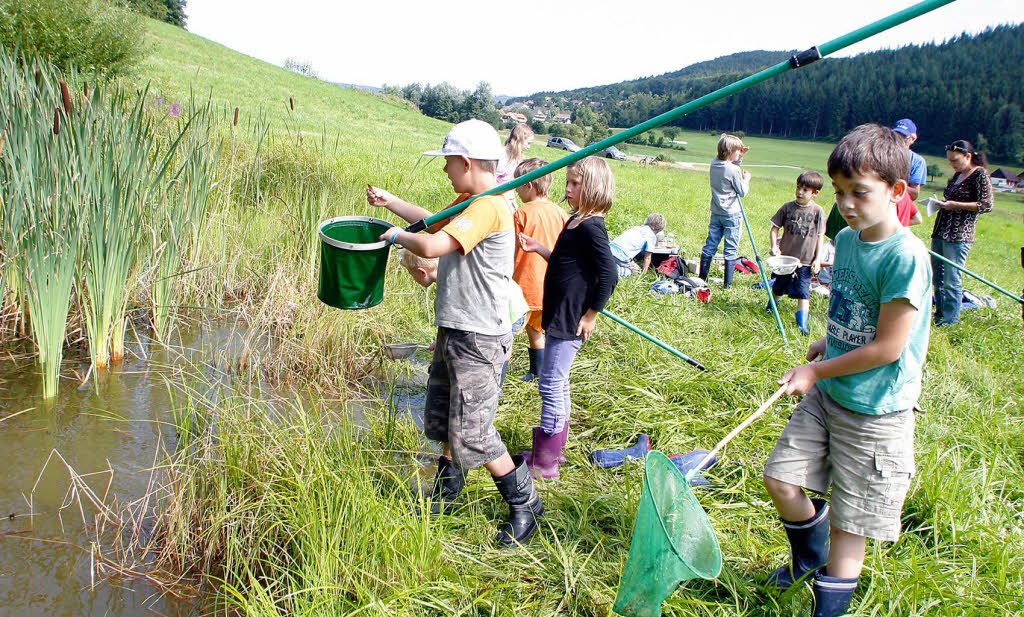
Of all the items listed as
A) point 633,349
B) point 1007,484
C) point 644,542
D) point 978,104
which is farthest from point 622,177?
point 978,104

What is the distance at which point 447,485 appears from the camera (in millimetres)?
2648

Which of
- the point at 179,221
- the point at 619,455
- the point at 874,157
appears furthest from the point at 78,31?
the point at 874,157

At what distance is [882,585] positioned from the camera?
219 cm

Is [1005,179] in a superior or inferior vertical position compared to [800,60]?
superior

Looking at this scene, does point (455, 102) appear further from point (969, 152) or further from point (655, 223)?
point (969, 152)

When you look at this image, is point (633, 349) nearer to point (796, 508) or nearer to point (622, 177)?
point (796, 508)

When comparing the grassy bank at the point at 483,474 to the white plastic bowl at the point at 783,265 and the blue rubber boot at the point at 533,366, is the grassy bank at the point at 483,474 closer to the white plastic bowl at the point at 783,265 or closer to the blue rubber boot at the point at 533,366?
the blue rubber boot at the point at 533,366

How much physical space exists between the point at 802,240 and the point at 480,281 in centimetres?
422

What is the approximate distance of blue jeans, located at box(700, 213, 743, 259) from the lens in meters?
6.69

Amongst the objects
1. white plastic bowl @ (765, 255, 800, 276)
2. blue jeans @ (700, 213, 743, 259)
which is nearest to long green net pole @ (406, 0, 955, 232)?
white plastic bowl @ (765, 255, 800, 276)

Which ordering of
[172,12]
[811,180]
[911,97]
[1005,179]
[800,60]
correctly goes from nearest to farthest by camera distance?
1. [800,60]
2. [811,180]
3. [1005,179]
4. [911,97]
5. [172,12]

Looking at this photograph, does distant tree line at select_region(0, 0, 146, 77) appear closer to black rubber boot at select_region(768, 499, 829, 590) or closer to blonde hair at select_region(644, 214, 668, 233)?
blonde hair at select_region(644, 214, 668, 233)

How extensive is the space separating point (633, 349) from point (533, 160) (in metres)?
1.57

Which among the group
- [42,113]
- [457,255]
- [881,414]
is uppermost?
[42,113]
